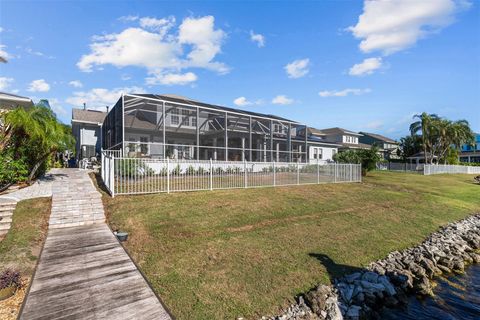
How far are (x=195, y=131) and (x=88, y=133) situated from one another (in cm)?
1250

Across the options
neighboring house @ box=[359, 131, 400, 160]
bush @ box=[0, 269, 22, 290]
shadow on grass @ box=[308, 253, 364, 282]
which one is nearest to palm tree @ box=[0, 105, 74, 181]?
bush @ box=[0, 269, 22, 290]

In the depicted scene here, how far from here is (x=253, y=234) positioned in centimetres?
770

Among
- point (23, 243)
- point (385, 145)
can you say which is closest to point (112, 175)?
point (23, 243)

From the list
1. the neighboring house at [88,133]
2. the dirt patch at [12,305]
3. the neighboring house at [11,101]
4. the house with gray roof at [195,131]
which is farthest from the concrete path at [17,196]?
the neighboring house at [88,133]

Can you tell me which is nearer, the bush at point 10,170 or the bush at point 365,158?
the bush at point 10,170

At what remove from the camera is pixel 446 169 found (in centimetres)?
3750

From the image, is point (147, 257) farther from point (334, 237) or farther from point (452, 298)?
point (452, 298)

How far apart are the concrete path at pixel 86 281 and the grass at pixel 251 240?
44cm

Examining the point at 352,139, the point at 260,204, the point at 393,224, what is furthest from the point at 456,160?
the point at 260,204

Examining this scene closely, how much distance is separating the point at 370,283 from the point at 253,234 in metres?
3.14

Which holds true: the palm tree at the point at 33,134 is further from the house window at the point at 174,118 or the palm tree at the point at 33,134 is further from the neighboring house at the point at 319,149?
the neighboring house at the point at 319,149

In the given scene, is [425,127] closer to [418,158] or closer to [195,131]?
[418,158]

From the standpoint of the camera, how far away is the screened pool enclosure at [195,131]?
718 inches

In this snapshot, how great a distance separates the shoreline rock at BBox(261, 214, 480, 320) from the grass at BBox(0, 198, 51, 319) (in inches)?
162
